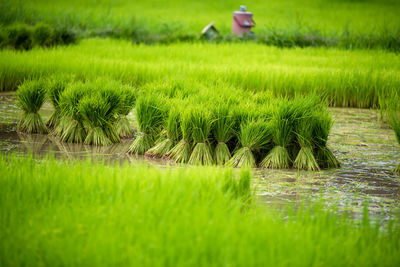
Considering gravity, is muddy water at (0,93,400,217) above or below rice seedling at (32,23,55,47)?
below

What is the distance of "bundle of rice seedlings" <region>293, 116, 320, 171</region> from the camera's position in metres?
4.64

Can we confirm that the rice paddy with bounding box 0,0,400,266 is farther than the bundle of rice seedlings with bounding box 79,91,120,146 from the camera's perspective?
No

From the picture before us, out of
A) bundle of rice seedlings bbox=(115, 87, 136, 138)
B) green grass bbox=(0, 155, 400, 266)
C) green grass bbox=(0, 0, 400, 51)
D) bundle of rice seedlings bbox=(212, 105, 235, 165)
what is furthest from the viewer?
green grass bbox=(0, 0, 400, 51)

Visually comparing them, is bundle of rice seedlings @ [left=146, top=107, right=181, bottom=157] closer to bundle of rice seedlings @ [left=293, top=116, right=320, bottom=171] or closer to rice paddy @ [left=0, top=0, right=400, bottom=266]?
rice paddy @ [left=0, top=0, right=400, bottom=266]

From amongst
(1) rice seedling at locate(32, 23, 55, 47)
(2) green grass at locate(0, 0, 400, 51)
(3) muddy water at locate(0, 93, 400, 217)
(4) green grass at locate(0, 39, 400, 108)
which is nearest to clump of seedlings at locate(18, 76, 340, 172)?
(3) muddy water at locate(0, 93, 400, 217)

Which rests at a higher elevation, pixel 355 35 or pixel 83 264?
pixel 355 35

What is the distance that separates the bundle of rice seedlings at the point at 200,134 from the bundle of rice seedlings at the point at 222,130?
76 mm

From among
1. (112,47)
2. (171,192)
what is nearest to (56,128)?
(171,192)

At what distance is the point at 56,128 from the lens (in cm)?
564

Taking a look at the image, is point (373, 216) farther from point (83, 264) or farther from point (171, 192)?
point (83, 264)

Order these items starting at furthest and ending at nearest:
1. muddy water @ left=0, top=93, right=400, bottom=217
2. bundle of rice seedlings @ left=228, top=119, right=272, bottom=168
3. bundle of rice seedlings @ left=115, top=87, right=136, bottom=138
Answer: bundle of rice seedlings @ left=115, top=87, right=136, bottom=138, bundle of rice seedlings @ left=228, top=119, right=272, bottom=168, muddy water @ left=0, top=93, right=400, bottom=217

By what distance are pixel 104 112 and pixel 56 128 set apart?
0.73 metres

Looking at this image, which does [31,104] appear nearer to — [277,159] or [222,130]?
[222,130]

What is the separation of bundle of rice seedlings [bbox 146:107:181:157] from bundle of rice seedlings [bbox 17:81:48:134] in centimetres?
150
